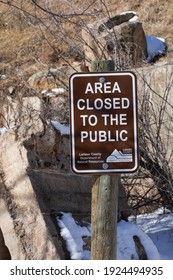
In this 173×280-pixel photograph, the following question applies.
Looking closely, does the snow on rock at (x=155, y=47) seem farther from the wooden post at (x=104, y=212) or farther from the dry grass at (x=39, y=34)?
the wooden post at (x=104, y=212)

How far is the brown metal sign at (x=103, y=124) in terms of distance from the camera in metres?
3.25

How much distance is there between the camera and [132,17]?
49.1 ft

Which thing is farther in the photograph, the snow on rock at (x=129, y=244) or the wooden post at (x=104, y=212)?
the snow on rock at (x=129, y=244)

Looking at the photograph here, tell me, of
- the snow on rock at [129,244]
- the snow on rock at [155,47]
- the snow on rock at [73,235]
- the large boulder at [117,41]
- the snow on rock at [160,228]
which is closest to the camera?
the snow on rock at [73,235]

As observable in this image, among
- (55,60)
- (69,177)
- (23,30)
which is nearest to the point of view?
(69,177)

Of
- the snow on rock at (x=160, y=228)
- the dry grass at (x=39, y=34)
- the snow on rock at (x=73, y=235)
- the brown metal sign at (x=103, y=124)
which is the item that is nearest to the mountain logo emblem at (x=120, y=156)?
the brown metal sign at (x=103, y=124)

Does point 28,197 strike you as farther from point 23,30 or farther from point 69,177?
point 23,30

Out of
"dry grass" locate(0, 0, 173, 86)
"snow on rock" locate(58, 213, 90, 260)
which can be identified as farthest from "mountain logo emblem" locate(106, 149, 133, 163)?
"dry grass" locate(0, 0, 173, 86)

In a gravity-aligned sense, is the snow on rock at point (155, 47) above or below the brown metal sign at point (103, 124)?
below

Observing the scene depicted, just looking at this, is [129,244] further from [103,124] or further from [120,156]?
[103,124]

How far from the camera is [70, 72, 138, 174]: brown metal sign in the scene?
325 cm

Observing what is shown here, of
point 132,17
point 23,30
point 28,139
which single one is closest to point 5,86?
point 132,17

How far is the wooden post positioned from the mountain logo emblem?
0.51 ft

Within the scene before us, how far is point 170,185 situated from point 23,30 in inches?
540
